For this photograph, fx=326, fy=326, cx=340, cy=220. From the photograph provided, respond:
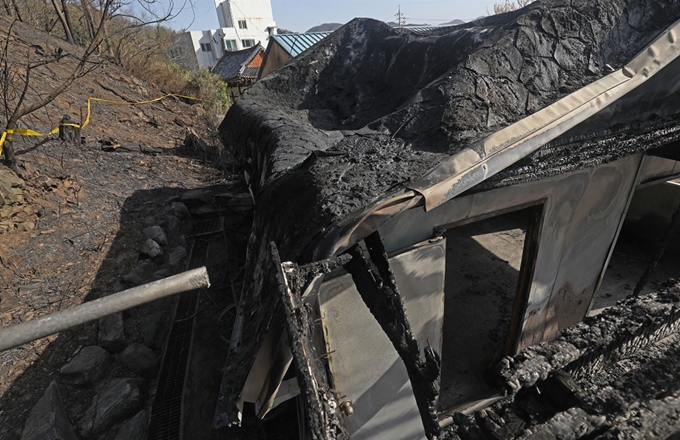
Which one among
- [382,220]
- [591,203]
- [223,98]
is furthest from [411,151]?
[223,98]

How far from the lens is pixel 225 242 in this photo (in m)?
8.00

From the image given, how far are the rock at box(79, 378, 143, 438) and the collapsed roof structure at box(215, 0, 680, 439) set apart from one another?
2.87 meters

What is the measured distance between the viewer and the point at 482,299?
6.54 metres

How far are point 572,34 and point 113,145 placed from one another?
12.2 m

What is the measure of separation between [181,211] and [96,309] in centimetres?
804

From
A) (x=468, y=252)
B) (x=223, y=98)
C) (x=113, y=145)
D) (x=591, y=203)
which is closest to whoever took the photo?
(x=591, y=203)

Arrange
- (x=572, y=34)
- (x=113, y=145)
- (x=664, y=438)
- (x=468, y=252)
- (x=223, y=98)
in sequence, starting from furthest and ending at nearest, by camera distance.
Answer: (x=223, y=98)
(x=113, y=145)
(x=468, y=252)
(x=572, y=34)
(x=664, y=438)

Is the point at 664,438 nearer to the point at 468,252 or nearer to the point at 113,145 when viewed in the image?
the point at 468,252

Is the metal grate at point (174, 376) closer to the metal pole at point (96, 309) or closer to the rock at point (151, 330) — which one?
the rock at point (151, 330)

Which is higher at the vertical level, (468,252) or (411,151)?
(411,151)

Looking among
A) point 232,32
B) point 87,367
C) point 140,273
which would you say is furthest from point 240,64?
point 87,367

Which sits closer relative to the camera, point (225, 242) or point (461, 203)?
point (461, 203)

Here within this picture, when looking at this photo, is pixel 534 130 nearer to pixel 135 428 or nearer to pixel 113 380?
pixel 135 428

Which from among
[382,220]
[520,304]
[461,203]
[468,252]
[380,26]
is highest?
[380,26]
